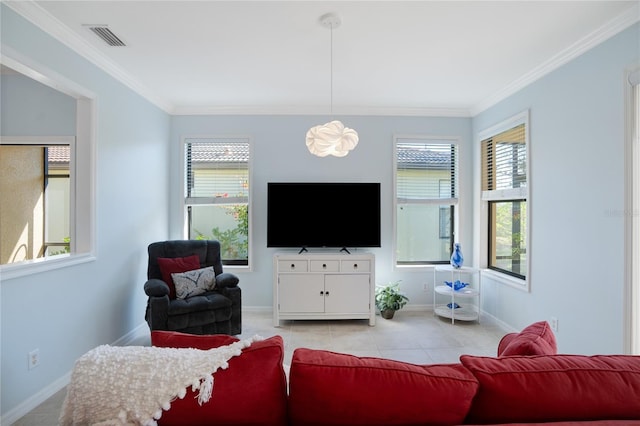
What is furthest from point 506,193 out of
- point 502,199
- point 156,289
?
point 156,289

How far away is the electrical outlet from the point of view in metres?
2.17

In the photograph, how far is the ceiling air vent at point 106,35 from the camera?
2389 mm

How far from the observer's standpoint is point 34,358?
86.7 inches

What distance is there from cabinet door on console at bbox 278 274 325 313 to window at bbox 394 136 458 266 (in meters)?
1.26

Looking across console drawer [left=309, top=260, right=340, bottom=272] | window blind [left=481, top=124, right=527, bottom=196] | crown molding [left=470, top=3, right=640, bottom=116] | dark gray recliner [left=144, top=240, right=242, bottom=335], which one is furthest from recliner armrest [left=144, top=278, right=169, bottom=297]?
crown molding [left=470, top=3, right=640, bottom=116]

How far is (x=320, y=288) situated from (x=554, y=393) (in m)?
3.01

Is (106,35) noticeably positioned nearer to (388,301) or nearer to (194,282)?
(194,282)

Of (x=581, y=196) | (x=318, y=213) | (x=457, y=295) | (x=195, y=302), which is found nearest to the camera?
(x=581, y=196)

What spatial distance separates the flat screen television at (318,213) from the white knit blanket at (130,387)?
3.19 meters

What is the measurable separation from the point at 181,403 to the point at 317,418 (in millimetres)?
370

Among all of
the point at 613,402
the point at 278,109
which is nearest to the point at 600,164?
the point at 613,402

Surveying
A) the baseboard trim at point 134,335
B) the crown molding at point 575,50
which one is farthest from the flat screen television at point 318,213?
the crown molding at point 575,50

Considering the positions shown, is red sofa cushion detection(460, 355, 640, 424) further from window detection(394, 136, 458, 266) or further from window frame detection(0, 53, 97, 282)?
window detection(394, 136, 458, 266)

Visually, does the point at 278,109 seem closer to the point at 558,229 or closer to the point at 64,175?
the point at 64,175
